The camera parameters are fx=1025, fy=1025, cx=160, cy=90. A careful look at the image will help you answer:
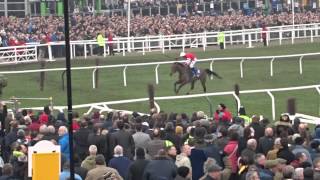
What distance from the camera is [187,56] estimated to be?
26344 millimetres

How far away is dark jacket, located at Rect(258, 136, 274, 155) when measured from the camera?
13.0m

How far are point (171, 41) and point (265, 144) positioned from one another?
28059 mm

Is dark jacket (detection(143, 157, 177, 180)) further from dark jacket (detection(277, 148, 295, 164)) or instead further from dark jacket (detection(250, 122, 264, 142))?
dark jacket (detection(250, 122, 264, 142))

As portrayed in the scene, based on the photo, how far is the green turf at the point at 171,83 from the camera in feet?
78.0

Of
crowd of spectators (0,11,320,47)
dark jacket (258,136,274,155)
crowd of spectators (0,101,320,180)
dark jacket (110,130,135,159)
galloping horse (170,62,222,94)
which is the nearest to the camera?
crowd of spectators (0,101,320,180)

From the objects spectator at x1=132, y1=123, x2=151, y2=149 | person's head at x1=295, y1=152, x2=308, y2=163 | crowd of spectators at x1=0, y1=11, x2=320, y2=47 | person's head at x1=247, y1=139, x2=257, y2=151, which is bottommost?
spectator at x1=132, y1=123, x2=151, y2=149

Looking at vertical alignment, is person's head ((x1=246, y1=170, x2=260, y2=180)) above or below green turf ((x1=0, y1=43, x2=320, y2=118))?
above

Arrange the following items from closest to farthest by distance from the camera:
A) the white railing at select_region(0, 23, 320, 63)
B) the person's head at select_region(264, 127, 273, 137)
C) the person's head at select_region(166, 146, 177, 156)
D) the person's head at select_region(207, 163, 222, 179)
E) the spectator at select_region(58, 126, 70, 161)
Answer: the person's head at select_region(207, 163, 222, 179) < the person's head at select_region(166, 146, 177, 156) < the person's head at select_region(264, 127, 273, 137) < the spectator at select_region(58, 126, 70, 161) < the white railing at select_region(0, 23, 320, 63)

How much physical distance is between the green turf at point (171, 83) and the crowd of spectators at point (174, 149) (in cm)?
774

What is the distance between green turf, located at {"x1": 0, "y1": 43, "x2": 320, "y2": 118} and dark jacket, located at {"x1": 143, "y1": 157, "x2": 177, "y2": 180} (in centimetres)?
1056

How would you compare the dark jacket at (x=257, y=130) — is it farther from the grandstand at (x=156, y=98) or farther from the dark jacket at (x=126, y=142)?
the dark jacket at (x=126, y=142)

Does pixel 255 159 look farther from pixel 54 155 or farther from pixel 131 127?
pixel 131 127

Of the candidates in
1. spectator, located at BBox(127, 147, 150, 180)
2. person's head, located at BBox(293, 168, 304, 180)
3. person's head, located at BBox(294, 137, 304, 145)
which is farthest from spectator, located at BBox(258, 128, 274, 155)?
person's head, located at BBox(293, 168, 304, 180)

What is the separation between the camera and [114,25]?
45.9 m
